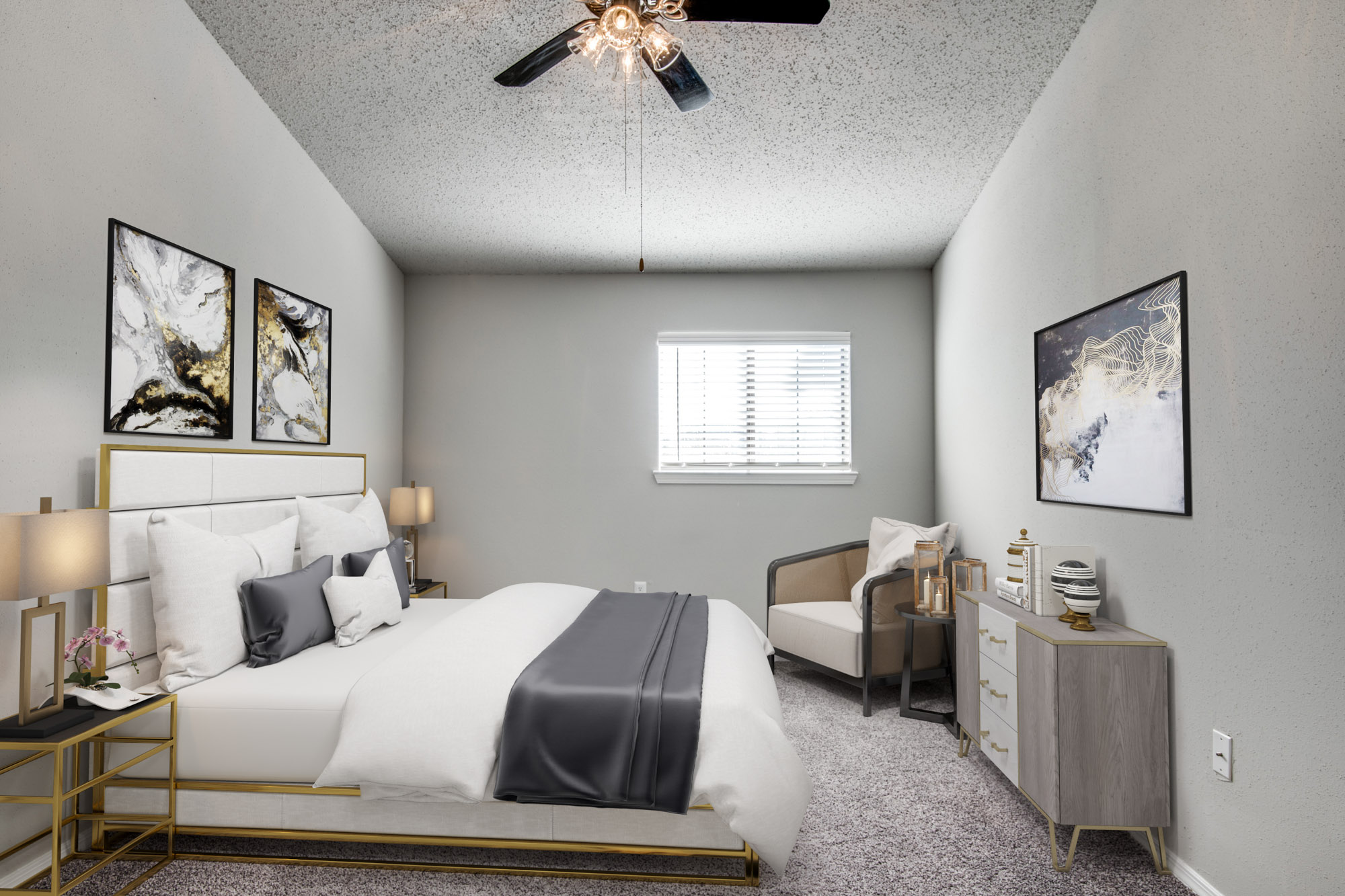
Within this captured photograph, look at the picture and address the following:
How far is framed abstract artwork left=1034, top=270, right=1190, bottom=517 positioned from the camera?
2129 millimetres

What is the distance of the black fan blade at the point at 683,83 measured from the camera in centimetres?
224

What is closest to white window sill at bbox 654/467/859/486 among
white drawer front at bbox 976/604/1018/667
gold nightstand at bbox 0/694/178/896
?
white drawer front at bbox 976/604/1018/667

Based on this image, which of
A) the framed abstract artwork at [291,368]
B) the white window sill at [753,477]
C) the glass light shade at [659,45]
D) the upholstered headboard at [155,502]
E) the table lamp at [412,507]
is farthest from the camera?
the white window sill at [753,477]

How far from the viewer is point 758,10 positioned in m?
2.06

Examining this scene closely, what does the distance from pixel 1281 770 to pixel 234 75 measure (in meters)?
4.38

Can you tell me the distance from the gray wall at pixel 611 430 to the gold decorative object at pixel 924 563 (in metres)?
1.19

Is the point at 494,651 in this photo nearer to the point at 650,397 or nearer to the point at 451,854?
the point at 451,854

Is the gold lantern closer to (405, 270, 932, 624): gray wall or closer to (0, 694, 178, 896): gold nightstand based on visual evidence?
(405, 270, 932, 624): gray wall

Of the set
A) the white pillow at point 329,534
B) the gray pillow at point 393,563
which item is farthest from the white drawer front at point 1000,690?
the white pillow at point 329,534

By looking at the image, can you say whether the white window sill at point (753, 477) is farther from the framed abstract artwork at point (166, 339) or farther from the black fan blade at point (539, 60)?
the black fan blade at point (539, 60)

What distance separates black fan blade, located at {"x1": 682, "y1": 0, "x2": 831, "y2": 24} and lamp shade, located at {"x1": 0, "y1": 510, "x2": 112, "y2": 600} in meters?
2.24

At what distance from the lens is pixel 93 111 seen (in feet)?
7.61

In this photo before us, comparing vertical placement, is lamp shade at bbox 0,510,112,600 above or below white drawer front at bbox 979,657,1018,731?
above

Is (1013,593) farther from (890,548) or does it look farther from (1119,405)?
(890,548)
